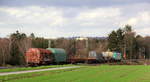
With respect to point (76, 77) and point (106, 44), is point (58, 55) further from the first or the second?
point (106, 44)

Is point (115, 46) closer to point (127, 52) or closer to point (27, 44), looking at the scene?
point (127, 52)

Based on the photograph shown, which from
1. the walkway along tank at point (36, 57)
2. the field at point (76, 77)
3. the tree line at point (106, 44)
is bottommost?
the field at point (76, 77)

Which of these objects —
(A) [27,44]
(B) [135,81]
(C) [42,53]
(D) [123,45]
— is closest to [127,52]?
(D) [123,45]

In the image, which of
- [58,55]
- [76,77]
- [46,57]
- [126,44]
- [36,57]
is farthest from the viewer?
[126,44]

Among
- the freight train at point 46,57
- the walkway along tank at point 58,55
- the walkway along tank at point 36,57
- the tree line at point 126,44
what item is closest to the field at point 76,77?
the walkway along tank at point 36,57

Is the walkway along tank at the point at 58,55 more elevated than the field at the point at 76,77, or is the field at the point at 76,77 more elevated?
the walkway along tank at the point at 58,55

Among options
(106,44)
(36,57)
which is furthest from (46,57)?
(106,44)

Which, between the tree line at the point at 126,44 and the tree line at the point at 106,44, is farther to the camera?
the tree line at the point at 126,44

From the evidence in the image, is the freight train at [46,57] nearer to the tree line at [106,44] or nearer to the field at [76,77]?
the tree line at [106,44]

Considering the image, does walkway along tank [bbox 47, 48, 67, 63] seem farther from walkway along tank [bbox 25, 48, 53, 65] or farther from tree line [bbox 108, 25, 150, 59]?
tree line [bbox 108, 25, 150, 59]

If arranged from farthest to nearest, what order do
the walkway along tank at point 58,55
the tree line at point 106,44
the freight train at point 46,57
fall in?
the tree line at point 106,44 → the walkway along tank at point 58,55 → the freight train at point 46,57

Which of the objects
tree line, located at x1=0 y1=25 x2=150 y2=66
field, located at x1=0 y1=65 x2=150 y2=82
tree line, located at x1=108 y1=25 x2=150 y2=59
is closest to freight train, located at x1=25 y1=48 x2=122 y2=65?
tree line, located at x1=0 y1=25 x2=150 y2=66

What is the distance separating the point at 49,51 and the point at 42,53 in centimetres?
481

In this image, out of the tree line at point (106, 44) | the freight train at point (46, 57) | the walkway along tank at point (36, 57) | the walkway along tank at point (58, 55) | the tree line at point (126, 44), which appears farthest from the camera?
the tree line at point (126, 44)
